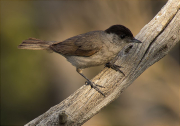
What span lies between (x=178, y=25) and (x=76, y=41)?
6.61 ft

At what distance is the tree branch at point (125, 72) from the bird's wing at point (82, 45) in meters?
0.46

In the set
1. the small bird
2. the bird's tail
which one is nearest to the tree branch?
the small bird

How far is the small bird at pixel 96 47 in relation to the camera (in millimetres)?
3988

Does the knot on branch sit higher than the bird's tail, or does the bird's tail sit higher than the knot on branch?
the bird's tail

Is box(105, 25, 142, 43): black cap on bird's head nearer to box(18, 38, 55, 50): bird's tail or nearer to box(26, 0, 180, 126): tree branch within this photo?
box(26, 0, 180, 126): tree branch

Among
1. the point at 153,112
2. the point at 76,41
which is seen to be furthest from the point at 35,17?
the point at 153,112

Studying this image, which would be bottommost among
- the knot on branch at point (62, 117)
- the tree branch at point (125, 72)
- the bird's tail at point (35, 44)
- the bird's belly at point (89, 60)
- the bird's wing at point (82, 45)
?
the knot on branch at point (62, 117)

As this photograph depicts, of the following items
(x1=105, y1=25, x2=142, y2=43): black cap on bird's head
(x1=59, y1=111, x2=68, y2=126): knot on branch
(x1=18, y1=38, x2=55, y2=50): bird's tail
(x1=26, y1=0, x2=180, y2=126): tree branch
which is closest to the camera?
(x1=59, y1=111, x2=68, y2=126): knot on branch

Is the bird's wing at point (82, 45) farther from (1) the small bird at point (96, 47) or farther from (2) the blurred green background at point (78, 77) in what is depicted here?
(2) the blurred green background at point (78, 77)

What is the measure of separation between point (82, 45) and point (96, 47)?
32cm

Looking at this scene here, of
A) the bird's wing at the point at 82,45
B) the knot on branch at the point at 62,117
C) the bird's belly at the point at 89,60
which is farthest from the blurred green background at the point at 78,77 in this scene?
the knot on branch at the point at 62,117

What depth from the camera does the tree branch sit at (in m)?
3.33

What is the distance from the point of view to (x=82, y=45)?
4266 millimetres

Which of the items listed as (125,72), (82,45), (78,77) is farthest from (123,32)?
(78,77)
